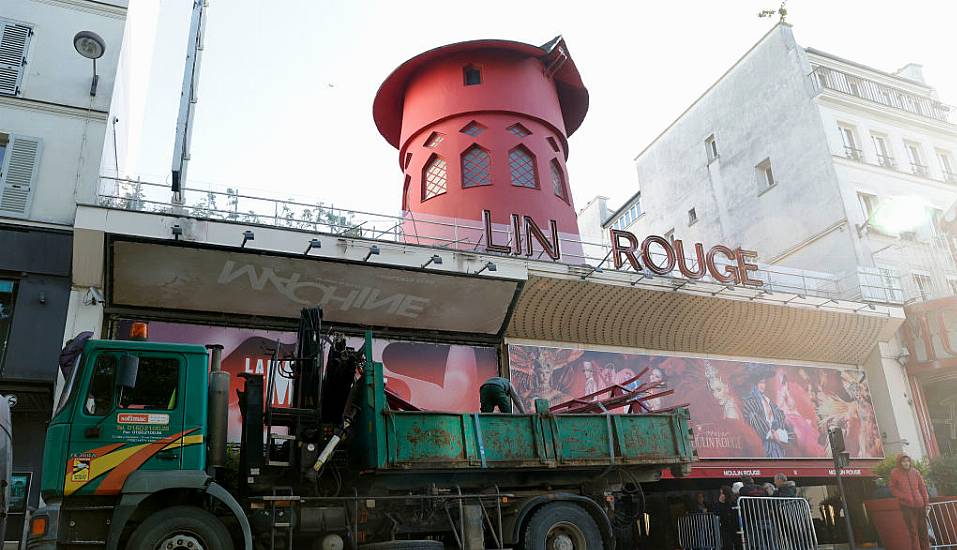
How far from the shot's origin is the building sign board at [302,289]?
50.7 ft

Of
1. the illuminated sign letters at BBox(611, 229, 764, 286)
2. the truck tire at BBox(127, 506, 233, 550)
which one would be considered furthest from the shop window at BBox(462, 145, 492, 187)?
the truck tire at BBox(127, 506, 233, 550)

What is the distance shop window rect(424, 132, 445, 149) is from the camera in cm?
2400

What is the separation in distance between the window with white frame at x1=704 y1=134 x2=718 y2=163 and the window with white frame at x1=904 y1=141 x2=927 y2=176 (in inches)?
282

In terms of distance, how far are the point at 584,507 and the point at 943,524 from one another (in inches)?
405

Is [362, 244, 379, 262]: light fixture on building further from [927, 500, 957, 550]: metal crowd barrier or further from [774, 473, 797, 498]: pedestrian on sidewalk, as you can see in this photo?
[927, 500, 957, 550]: metal crowd barrier

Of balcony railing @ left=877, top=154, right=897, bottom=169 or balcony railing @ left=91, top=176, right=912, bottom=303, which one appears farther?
balcony railing @ left=877, top=154, right=897, bottom=169

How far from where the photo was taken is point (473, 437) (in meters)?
10.0

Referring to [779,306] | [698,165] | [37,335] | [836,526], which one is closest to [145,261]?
[37,335]

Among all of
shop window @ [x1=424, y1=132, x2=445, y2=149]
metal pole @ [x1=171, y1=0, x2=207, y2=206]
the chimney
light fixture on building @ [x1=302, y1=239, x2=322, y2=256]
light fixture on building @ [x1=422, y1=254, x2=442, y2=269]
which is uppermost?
the chimney

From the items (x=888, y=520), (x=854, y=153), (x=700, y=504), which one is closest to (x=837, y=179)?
(x=854, y=153)

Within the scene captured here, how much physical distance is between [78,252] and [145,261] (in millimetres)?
1222

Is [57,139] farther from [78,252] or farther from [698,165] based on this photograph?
[698,165]

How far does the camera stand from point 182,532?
8078 mm

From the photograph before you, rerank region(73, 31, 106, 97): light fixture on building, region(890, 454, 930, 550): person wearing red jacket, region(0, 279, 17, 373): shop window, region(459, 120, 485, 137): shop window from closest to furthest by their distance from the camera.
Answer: region(890, 454, 930, 550): person wearing red jacket, region(0, 279, 17, 373): shop window, region(73, 31, 106, 97): light fixture on building, region(459, 120, 485, 137): shop window
